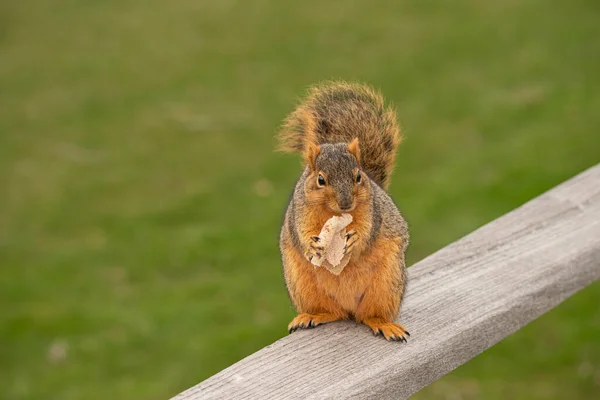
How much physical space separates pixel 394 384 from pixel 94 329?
3434mm

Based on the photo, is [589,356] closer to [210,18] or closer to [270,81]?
[270,81]

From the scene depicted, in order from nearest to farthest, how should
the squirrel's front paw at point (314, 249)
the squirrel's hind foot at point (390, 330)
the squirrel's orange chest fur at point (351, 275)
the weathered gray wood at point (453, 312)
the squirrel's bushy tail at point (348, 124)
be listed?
the weathered gray wood at point (453, 312) → the squirrel's hind foot at point (390, 330) → the squirrel's front paw at point (314, 249) → the squirrel's orange chest fur at point (351, 275) → the squirrel's bushy tail at point (348, 124)

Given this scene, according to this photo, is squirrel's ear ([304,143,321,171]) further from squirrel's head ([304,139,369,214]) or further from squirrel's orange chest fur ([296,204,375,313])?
squirrel's orange chest fur ([296,204,375,313])

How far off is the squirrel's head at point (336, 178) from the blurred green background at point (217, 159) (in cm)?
226

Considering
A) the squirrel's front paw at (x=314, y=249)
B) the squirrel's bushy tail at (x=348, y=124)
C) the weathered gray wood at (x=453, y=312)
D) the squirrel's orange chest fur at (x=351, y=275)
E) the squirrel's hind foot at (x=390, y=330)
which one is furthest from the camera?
the squirrel's bushy tail at (x=348, y=124)

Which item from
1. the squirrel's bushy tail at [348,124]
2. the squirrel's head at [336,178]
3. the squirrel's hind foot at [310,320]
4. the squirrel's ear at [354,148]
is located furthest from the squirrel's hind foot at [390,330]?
the squirrel's bushy tail at [348,124]

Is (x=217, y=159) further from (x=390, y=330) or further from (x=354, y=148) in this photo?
(x=390, y=330)

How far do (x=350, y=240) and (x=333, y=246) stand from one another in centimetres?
5

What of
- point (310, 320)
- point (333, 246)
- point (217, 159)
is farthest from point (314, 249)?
point (217, 159)

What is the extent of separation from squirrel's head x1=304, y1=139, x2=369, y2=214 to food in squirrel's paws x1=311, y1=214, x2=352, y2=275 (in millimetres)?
84

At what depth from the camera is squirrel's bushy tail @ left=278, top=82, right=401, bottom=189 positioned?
2.75 meters

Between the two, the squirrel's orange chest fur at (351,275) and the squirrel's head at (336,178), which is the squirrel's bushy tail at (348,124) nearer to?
the squirrel's head at (336,178)

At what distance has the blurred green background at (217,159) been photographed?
15.6 feet

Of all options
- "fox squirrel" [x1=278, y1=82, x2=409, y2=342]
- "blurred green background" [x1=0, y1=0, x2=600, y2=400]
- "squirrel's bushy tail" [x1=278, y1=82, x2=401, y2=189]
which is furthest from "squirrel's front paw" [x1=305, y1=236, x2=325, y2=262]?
"blurred green background" [x1=0, y1=0, x2=600, y2=400]
